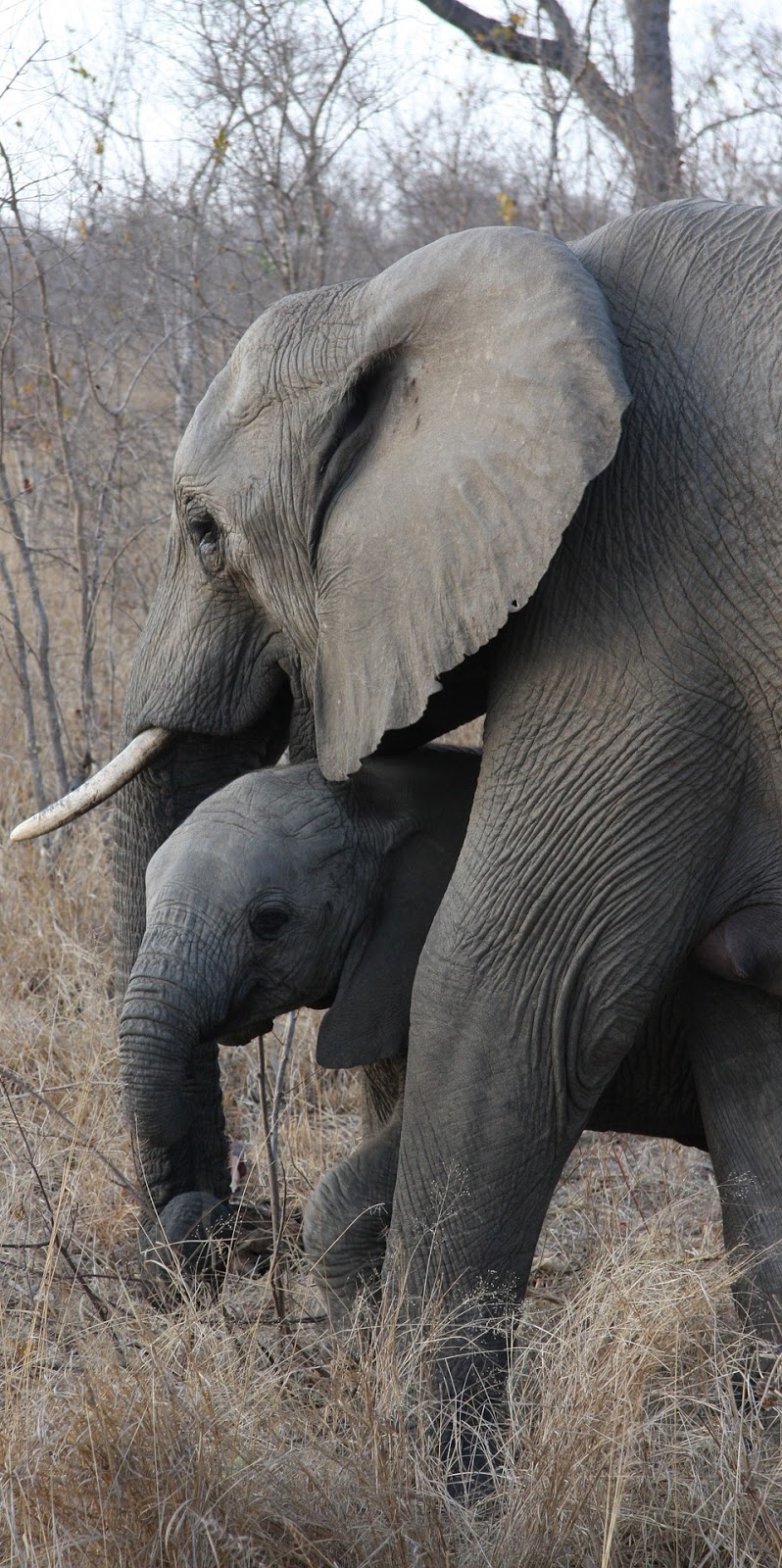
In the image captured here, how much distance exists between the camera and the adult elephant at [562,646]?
2520 millimetres

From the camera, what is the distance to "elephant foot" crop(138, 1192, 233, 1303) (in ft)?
10.1

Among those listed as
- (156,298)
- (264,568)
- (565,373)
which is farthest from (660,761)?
(156,298)

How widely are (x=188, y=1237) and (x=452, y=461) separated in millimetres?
1427

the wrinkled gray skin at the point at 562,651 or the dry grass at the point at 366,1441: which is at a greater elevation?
the wrinkled gray skin at the point at 562,651

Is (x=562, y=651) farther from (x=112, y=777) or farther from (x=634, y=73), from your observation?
(x=634, y=73)

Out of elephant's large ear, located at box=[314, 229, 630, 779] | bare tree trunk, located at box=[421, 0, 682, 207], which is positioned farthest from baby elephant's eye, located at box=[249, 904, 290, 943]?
bare tree trunk, located at box=[421, 0, 682, 207]

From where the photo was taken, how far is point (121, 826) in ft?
11.5

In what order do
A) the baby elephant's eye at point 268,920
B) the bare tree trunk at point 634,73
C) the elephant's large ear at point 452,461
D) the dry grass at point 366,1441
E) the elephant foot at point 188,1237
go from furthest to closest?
the bare tree trunk at point 634,73 → the elephant foot at point 188,1237 → the baby elephant's eye at point 268,920 → the elephant's large ear at point 452,461 → the dry grass at point 366,1441

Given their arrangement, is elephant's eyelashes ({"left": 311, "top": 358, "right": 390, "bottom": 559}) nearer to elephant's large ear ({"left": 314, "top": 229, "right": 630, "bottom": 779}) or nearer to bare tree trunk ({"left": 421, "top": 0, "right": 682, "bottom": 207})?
elephant's large ear ({"left": 314, "top": 229, "right": 630, "bottom": 779})

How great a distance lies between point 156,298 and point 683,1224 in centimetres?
484

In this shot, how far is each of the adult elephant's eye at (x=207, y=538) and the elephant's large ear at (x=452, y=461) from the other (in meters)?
0.31

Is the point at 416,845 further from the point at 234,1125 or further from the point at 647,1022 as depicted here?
the point at 234,1125

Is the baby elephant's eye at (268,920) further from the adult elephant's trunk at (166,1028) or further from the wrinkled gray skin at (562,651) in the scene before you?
the wrinkled gray skin at (562,651)

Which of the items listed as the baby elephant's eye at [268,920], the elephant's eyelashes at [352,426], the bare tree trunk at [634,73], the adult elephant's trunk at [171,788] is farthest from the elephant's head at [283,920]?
the bare tree trunk at [634,73]
